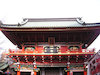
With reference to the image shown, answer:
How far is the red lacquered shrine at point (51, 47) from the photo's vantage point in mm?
11711

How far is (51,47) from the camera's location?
13.5 metres

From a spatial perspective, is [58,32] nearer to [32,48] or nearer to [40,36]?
[40,36]

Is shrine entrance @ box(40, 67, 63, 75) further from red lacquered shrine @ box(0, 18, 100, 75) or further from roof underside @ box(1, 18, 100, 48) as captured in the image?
roof underside @ box(1, 18, 100, 48)

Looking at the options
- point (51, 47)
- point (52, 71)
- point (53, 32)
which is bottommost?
point (52, 71)

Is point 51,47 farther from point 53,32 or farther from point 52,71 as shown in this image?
point 52,71

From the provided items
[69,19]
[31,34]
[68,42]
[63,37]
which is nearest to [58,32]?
[63,37]

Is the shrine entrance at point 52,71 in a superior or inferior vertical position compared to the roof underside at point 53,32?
inferior

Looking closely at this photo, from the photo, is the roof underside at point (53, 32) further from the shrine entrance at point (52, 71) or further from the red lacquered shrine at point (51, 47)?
the shrine entrance at point (52, 71)

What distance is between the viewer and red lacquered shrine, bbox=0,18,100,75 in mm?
11711

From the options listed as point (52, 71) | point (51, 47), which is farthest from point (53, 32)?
point (52, 71)

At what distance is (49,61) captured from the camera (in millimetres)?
12539

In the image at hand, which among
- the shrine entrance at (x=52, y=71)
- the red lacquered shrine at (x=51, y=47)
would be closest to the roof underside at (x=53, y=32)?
the red lacquered shrine at (x=51, y=47)

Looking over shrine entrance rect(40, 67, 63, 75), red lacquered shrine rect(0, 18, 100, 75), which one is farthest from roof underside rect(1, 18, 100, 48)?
shrine entrance rect(40, 67, 63, 75)

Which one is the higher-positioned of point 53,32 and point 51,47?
point 53,32
